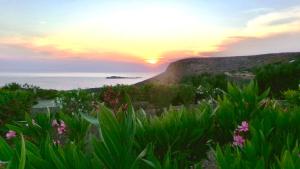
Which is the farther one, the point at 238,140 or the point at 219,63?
the point at 219,63

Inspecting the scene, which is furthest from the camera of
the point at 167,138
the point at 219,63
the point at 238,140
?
the point at 219,63

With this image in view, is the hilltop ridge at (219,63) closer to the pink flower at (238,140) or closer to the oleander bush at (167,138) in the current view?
the oleander bush at (167,138)

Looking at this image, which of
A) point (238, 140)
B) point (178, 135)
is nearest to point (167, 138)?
point (178, 135)

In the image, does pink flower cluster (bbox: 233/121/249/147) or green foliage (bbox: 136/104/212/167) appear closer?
green foliage (bbox: 136/104/212/167)

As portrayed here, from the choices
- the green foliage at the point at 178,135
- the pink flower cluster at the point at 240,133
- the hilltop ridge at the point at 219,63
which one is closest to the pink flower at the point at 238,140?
the pink flower cluster at the point at 240,133

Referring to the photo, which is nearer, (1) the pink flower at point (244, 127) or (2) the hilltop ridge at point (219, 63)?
(1) the pink flower at point (244, 127)

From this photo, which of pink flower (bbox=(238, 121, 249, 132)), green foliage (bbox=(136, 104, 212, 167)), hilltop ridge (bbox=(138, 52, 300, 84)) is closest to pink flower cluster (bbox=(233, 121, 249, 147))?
pink flower (bbox=(238, 121, 249, 132))

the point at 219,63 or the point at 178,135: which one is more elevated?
the point at 219,63

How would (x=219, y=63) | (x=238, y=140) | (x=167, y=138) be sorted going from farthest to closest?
(x=219, y=63) < (x=238, y=140) < (x=167, y=138)

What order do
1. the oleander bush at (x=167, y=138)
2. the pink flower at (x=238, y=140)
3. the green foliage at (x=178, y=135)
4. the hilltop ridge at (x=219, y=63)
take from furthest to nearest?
the hilltop ridge at (x=219, y=63) < the pink flower at (x=238, y=140) < the green foliage at (x=178, y=135) < the oleander bush at (x=167, y=138)

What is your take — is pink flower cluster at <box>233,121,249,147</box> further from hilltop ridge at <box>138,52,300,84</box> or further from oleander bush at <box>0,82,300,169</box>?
hilltop ridge at <box>138,52,300,84</box>

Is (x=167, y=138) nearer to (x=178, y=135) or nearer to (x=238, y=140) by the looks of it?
(x=178, y=135)

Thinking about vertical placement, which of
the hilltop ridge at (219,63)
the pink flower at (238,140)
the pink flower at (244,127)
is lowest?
the pink flower at (238,140)

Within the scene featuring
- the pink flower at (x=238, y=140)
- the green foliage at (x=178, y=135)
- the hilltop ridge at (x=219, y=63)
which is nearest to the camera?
the green foliage at (x=178, y=135)
